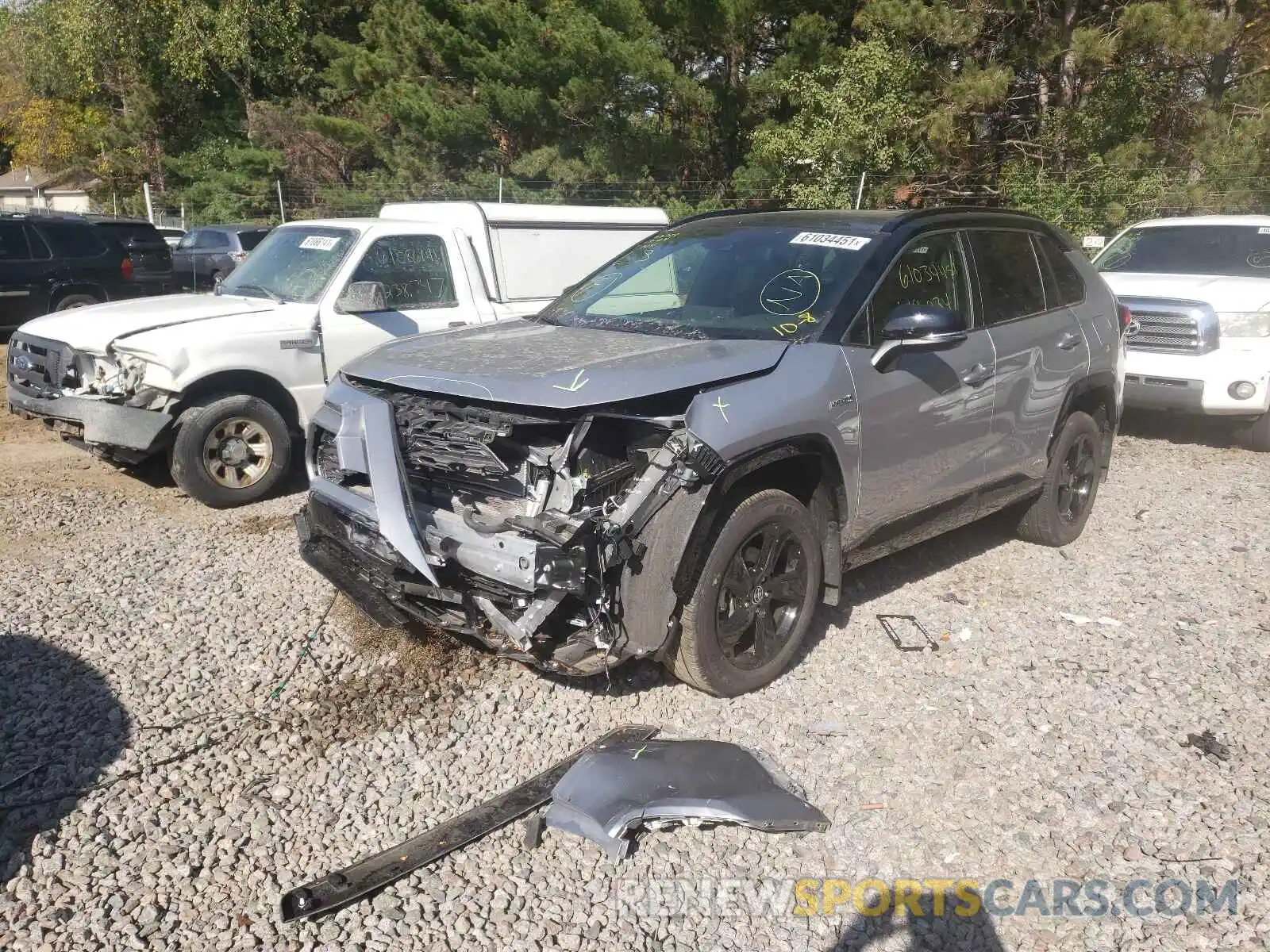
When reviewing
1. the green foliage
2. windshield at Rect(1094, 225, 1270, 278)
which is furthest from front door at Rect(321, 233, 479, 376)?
the green foliage

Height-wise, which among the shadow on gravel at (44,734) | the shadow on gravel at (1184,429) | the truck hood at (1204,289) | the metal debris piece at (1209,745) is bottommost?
the shadow on gravel at (1184,429)

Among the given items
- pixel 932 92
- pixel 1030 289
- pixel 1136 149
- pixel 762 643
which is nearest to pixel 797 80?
pixel 932 92

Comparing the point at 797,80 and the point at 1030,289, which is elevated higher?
the point at 797,80

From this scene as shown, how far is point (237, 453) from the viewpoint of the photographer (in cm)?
635

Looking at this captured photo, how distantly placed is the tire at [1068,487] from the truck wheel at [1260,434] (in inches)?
137

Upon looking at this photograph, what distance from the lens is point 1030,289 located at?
17.3 ft

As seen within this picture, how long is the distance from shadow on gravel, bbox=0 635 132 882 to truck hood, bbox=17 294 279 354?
2419 millimetres

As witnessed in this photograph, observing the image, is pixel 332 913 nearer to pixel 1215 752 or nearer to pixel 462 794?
pixel 462 794

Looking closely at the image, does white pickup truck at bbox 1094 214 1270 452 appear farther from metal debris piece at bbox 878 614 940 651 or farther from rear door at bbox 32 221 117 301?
rear door at bbox 32 221 117 301

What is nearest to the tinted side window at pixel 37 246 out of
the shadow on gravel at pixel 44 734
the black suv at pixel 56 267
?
the black suv at pixel 56 267

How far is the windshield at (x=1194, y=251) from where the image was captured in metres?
8.87

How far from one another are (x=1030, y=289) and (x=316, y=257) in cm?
478

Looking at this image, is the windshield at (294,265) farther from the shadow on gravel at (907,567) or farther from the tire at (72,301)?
the tire at (72,301)

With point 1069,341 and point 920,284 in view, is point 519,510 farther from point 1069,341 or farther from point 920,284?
point 1069,341
